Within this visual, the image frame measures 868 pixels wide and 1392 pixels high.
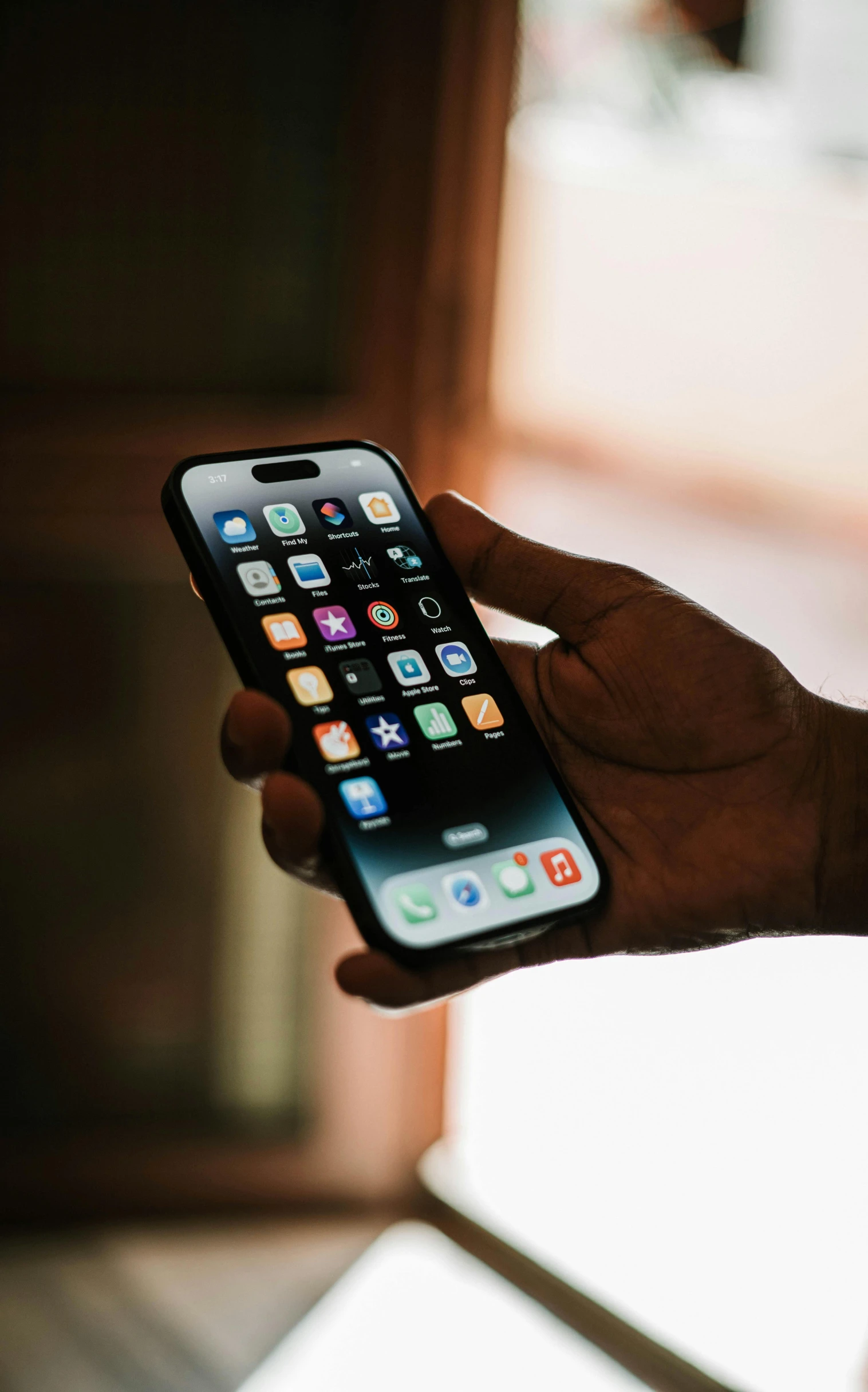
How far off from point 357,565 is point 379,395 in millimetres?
706

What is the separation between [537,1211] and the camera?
1.56 metres

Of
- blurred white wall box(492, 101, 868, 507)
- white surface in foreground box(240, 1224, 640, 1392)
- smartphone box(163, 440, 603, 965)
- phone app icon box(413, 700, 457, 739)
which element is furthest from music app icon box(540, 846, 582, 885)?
white surface in foreground box(240, 1224, 640, 1392)

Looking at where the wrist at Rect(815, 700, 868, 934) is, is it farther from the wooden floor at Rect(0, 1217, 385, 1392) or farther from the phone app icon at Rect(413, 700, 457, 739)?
the wooden floor at Rect(0, 1217, 385, 1392)

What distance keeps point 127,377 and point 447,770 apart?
2.98 ft

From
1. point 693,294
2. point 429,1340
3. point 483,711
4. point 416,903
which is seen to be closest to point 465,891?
point 416,903

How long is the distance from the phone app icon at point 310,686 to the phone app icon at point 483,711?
0.10 metres

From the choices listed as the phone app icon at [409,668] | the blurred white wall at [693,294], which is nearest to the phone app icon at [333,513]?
the phone app icon at [409,668]

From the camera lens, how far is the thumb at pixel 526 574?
85 centimetres

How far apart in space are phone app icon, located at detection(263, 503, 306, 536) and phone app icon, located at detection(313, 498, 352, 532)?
17mm

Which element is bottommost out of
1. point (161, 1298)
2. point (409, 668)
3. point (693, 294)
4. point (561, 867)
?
point (161, 1298)

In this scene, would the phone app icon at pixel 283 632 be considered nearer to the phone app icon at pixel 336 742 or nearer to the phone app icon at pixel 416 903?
the phone app icon at pixel 336 742

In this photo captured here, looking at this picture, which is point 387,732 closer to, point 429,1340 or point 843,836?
point 843,836

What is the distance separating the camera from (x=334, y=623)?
2.61 feet

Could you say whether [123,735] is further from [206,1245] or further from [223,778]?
[206,1245]
